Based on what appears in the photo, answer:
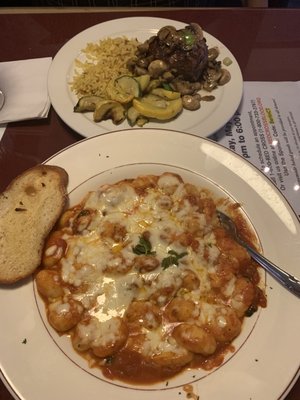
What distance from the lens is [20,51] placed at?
2658 millimetres

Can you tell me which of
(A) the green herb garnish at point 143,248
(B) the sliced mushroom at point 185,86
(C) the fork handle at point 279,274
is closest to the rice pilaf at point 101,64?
(B) the sliced mushroom at point 185,86

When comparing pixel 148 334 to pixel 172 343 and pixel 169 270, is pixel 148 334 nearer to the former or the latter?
pixel 172 343

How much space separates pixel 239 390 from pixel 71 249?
30.9 inches

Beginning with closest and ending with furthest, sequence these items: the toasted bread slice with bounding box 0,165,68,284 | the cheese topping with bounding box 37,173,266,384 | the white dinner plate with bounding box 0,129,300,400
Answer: the white dinner plate with bounding box 0,129,300,400
the cheese topping with bounding box 37,173,266,384
the toasted bread slice with bounding box 0,165,68,284

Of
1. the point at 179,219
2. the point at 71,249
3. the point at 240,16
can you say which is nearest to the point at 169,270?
the point at 179,219

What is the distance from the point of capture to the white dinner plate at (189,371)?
133 centimetres

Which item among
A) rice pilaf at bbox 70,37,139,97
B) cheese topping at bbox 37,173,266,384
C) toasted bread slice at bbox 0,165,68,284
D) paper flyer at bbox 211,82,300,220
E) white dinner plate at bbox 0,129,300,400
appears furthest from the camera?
rice pilaf at bbox 70,37,139,97

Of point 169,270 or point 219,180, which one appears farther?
point 219,180

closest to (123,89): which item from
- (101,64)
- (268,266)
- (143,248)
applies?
(101,64)

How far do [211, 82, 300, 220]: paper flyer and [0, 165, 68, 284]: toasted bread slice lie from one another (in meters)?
0.94

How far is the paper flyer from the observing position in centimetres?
205

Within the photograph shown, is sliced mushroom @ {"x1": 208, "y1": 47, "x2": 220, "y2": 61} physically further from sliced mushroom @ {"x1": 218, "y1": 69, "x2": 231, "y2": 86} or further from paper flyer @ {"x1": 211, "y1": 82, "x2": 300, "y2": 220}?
paper flyer @ {"x1": 211, "y1": 82, "x2": 300, "y2": 220}

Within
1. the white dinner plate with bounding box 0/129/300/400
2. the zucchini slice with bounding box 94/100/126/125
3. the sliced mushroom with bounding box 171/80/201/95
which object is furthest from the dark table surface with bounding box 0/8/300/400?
the white dinner plate with bounding box 0/129/300/400

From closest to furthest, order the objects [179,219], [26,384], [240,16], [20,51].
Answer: [26,384]
[179,219]
[20,51]
[240,16]
